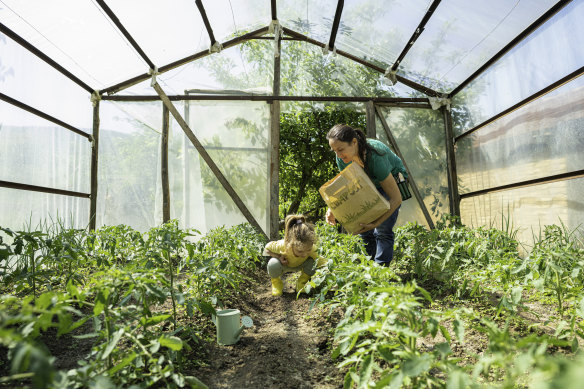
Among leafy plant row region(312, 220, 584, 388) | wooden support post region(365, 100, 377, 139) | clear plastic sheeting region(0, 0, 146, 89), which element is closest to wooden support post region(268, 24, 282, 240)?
wooden support post region(365, 100, 377, 139)

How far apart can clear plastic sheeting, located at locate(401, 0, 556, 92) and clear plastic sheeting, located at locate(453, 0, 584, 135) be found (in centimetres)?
15

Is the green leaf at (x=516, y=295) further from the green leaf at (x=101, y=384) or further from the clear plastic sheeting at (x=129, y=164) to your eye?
the clear plastic sheeting at (x=129, y=164)

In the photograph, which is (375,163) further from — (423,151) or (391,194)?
(423,151)

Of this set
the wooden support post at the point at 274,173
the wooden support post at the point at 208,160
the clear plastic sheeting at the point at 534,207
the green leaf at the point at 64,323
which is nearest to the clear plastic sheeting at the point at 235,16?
the wooden support post at the point at 274,173

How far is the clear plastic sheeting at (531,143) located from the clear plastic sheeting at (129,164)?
4.09 metres

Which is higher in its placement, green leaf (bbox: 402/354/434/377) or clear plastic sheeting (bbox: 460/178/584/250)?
clear plastic sheeting (bbox: 460/178/584/250)

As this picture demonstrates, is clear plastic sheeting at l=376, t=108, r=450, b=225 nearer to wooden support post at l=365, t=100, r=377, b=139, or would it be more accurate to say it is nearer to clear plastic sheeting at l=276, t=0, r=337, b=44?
wooden support post at l=365, t=100, r=377, b=139

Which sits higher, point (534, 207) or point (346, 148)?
point (346, 148)

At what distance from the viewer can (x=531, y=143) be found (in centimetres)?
319

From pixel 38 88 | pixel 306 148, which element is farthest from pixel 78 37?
pixel 306 148

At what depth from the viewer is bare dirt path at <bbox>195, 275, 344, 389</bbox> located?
1.34 metres

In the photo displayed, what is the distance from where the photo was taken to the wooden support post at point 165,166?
4.56 metres

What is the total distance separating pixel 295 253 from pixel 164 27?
306 centimetres

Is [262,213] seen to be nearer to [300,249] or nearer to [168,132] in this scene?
[168,132]
